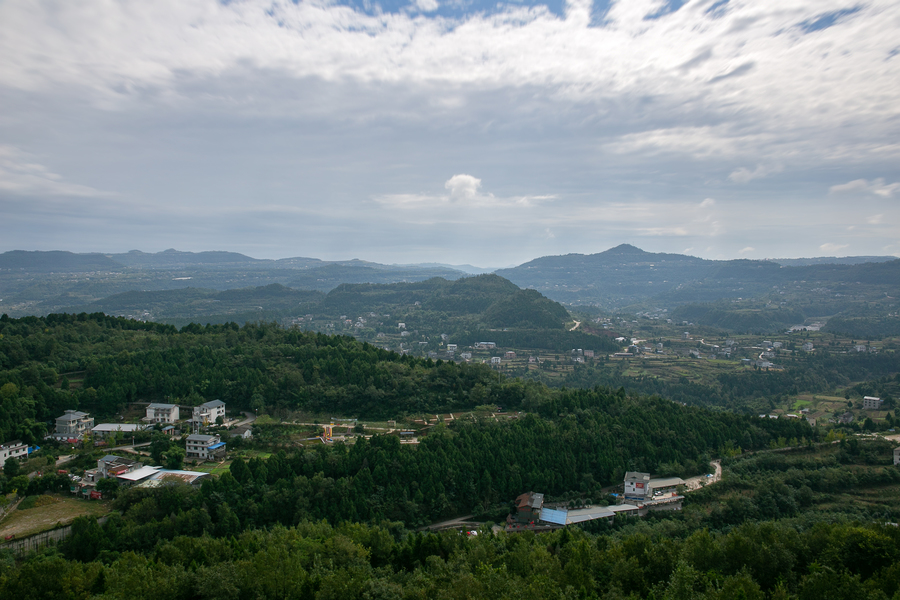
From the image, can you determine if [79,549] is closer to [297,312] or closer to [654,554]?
[654,554]

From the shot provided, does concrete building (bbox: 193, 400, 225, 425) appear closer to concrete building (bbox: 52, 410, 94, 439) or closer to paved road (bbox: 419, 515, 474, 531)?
concrete building (bbox: 52, 410, 94, 439)

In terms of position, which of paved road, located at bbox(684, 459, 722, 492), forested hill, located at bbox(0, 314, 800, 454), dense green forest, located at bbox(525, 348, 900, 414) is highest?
forested hill, located at bbox(0, 314, 800, 454)

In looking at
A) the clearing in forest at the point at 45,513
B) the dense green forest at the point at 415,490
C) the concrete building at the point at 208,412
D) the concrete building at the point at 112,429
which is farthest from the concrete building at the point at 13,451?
the concrete building at the point at 208,412

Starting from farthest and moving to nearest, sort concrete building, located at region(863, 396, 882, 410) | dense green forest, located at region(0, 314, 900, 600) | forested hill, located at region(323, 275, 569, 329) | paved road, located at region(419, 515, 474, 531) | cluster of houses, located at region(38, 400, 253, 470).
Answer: forested hill, located at region(323, 275, 569, 329) → concrete building, located at region(863, 396, 882, 410) → cluster of houses, located at region(38, 400, 253, 470) → paved road, located at region(419, 515, 474, 531) → dense green forest, located at region(0, 314, 900, 600)

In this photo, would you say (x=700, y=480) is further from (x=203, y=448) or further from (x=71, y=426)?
(x=71, y=426)

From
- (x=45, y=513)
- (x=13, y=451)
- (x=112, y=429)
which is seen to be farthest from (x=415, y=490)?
(x=13, y=451)

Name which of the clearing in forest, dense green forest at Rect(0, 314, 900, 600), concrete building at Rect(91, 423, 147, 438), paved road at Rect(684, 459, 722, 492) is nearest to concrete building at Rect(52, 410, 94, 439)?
concrete building at Rect(91, 423, 147, 438)
